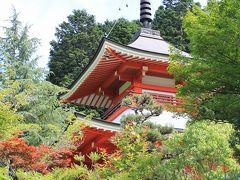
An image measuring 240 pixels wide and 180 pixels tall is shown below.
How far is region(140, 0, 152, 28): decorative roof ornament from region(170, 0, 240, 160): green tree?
9.22 metres

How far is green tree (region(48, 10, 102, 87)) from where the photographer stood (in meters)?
27.0

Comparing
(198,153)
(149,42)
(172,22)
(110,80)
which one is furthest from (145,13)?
(172,22)

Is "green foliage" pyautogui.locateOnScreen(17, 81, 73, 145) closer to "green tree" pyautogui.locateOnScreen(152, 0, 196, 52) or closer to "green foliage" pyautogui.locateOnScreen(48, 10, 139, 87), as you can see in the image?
"green foliage" pyautogui.locateOnScreen(48, 10, 139, 87)

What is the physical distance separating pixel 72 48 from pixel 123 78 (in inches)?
679

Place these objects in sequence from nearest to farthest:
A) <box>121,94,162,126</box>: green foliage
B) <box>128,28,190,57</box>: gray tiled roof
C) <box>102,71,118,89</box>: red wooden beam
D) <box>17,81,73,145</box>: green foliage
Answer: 1. <box>121,94,162,126</box>: green foliage
2. <box>102,71,118,89</box>: red wooden beam
3. <box>128,28,190,57</box>: gray tiled roof
4. <box>17,81,73,145</box>: green foliage

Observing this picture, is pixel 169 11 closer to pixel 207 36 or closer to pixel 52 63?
pixel 52 63

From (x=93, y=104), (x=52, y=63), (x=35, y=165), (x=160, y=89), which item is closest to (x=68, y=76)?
(x=52, y=63)

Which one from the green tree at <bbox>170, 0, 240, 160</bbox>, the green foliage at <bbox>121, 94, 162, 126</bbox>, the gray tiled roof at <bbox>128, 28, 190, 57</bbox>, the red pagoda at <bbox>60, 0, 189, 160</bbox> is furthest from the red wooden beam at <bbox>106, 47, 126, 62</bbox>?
the green tree at <bbox>170, 0, 240, 160</bbox>

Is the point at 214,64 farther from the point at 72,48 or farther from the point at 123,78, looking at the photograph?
the point at 72,48

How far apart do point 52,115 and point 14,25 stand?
5.52 m

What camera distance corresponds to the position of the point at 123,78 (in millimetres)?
11711

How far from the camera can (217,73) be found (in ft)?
17.4

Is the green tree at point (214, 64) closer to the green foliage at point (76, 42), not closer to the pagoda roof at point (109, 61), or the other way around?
the pagoda roof at point (109, 61)

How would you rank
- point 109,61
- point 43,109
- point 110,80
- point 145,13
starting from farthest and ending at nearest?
point 43,109, point 145,13, point 110,80, point 109,61
